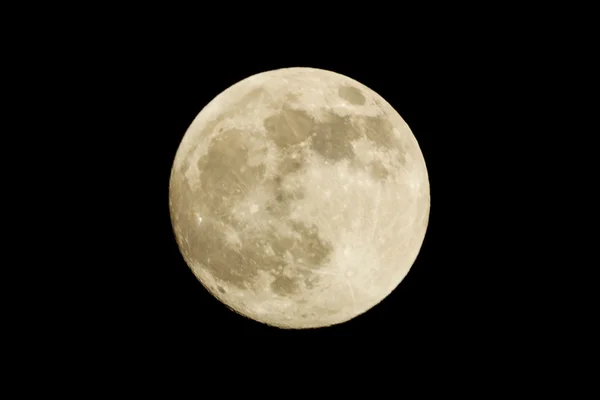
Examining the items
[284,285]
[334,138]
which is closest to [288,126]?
[334,138]

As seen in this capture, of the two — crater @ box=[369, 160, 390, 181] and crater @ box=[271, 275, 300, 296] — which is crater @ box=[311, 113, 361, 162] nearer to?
crater @ box=[369, 160, 390, 181]

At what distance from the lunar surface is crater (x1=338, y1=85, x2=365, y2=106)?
11mm

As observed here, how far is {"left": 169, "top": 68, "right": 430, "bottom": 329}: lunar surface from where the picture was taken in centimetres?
299

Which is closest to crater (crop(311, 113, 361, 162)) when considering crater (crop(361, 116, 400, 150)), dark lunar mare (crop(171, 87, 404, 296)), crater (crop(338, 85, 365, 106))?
dark lunar mare (crop(171, 87, 404, 296))

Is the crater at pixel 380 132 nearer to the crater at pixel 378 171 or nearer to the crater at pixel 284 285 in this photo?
the crater at pixel 378 171

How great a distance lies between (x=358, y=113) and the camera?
3287mm

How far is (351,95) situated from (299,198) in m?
1.02

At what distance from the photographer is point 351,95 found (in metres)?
3.39

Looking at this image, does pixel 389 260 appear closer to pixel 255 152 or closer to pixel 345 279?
pixel 345 279

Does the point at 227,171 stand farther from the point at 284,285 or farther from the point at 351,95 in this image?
the point at 351,95

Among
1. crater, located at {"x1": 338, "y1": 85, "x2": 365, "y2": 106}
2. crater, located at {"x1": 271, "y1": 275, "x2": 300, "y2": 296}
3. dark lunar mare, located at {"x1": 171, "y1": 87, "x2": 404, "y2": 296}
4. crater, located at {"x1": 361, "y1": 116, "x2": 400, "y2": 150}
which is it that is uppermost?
crater, located at {"x1": 338, "y1": 85, "x2": 365, "y2": 106}

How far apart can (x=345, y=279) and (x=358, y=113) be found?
1.28m

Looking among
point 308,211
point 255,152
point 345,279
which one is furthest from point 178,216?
point 345,279

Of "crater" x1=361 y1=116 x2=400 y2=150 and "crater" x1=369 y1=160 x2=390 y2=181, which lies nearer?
"crater" x1=369 y1=160 x2=390 y2=181
